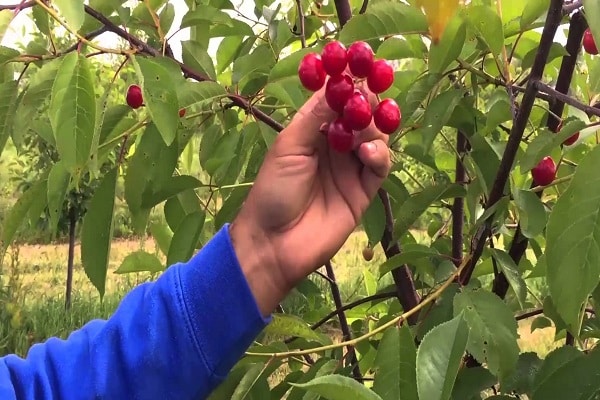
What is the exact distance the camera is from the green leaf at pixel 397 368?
22.3 inches

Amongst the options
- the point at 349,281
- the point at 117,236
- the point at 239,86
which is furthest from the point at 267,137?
the point at 117,236

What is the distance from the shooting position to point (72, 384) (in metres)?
0.73

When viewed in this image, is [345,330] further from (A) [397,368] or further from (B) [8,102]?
(B) [8,102]

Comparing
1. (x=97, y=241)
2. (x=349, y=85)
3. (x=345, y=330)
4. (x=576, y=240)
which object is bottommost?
(x=345, y=330)

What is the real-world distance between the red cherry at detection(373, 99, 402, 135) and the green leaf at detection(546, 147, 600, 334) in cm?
17

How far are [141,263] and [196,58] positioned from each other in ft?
1.06

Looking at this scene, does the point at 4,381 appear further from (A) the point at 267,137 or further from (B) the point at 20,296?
(B) the point at 20,296

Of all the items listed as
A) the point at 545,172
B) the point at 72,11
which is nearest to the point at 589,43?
the point at 545,172

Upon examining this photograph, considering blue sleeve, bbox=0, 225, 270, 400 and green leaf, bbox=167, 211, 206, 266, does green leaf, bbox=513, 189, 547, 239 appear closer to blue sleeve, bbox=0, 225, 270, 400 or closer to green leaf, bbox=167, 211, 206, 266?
blue sleeve, bbox=0, 225, 270, 400

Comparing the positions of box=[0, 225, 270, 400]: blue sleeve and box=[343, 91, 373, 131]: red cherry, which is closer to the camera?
box=[343, 91, 373, 131]: red cherry

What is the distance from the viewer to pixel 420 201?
2.66 ft

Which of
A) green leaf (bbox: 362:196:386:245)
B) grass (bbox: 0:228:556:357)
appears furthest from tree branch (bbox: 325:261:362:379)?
grass (bbox: 0:228:556:357)

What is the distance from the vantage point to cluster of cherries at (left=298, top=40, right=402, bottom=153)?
0.60m

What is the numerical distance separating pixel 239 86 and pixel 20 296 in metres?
2.81
